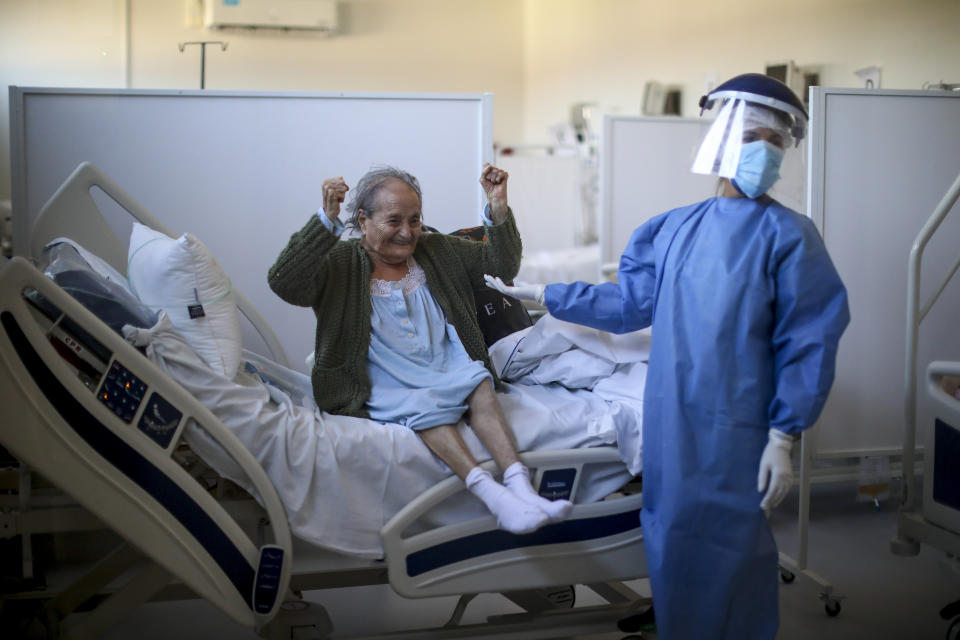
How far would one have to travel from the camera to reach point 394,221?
93.1 inches

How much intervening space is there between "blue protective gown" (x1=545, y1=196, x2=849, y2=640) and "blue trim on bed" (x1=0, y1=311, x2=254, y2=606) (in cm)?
98

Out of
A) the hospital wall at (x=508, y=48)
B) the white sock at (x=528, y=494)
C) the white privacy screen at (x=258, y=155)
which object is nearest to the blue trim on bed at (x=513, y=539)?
the white sock at (x=528, y=494)

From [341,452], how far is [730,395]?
3.04ft

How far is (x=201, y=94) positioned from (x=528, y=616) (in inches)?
86.8

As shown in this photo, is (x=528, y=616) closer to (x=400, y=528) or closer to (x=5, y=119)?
(x=400, y=528)

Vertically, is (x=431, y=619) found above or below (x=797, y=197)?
below

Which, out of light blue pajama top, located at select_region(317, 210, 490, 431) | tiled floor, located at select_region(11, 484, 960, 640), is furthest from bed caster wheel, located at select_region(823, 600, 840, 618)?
light blue pajama top, located at select_region(317, 210, 490, 431)

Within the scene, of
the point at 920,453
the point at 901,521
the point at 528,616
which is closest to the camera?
the point at 528,616

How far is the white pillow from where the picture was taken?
213 cm

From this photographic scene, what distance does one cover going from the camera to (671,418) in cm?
200

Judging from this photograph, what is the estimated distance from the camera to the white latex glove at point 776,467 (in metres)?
1.89

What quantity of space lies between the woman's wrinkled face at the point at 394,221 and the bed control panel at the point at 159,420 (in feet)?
2.50

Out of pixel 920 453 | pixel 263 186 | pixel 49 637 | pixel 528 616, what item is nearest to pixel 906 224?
pixel 920 453

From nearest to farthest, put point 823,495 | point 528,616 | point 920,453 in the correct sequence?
point 528,616, point 920,453, point 823,495
